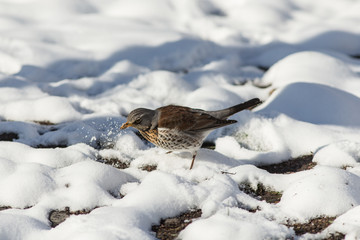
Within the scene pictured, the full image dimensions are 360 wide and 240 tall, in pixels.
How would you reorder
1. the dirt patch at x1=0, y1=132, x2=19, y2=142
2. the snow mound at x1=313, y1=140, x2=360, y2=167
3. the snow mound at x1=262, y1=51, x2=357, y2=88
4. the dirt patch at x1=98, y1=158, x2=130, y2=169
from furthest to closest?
the snow mound at x1=262, y1=51, x2=357, y2=88, the dirt patch at x1=0, y1=132, x2=19, y2=142, the dirt patch at x1=98, y1=158, x2=130, y2=169, the snow mound at x1=313, y1=140, x2=360, y2=167

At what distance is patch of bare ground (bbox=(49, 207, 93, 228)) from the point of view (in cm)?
336

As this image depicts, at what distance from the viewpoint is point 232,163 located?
470 cm

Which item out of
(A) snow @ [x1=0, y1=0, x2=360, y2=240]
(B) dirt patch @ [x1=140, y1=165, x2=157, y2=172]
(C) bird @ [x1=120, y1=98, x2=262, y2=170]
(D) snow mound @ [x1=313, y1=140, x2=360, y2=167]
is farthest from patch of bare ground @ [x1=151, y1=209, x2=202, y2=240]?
(D) snow mound @ [x1=313, y1=140, x2=360, y2=167]

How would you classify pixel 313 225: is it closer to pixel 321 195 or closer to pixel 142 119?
pixel 321 195

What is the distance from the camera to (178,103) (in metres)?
6.51

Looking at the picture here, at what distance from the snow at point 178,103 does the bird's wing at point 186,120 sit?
35 cm

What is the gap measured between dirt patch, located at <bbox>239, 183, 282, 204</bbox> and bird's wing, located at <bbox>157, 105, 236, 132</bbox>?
0.91m

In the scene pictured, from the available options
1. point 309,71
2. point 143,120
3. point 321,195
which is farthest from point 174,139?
point 309,71

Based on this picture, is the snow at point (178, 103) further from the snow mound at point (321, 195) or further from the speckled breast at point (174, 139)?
the speckled breast at point (174, 139)

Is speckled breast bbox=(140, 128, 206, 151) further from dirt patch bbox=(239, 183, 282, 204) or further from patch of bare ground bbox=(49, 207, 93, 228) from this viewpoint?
patch of bare ground bbox=(49, 207, 93, 228)

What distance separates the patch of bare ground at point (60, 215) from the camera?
3358 mm

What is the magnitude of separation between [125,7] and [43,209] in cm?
658

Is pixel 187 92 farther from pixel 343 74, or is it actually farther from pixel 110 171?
pixel 110 171

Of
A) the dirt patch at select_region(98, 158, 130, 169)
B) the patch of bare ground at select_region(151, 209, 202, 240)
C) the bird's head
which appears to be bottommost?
the dirt patch at select_region(98, 158, 130, 169)
